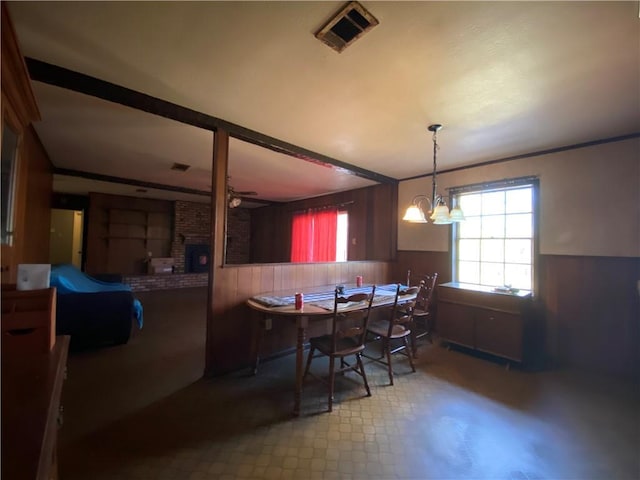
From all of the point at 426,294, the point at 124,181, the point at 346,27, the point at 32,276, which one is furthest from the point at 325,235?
the point at 32,276

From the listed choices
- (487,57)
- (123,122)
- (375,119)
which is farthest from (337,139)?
(123,122)

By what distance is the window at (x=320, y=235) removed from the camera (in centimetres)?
601

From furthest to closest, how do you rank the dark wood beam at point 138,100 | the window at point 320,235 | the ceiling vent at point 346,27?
the window at point 320,235 → the dark wood beam at point 138,100 → the ceiling vent at point 346,27

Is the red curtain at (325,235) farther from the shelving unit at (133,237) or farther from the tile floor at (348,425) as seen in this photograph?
the shelving unit at (133,237)

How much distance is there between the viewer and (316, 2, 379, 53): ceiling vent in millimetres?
1433

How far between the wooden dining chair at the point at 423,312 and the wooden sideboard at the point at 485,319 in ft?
0.66

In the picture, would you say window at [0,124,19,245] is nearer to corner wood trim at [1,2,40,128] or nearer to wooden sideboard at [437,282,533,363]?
corner wood trim at [1,2,40,128]

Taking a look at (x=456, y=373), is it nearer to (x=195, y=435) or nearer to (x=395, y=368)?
(x=395, y=368)

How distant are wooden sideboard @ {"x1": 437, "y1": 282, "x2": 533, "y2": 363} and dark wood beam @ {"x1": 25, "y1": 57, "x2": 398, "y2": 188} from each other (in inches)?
109

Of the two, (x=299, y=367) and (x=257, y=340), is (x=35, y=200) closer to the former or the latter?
(x=257, y=340)

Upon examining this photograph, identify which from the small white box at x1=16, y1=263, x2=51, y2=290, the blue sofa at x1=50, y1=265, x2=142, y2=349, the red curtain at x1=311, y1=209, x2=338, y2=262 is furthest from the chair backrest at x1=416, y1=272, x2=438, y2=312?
the blue sofa at x1=50, y1=265, x2=142, y2=349

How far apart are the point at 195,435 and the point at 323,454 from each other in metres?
0.88

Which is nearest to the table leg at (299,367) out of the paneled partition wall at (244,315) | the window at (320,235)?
the paneled partition wall at (244,315)

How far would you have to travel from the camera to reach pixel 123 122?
2863 millimetres
